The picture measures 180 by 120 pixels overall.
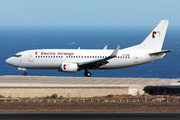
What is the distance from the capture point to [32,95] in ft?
173

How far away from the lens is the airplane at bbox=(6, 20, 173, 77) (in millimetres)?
58719

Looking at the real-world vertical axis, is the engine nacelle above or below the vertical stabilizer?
below

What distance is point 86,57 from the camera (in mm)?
59938
